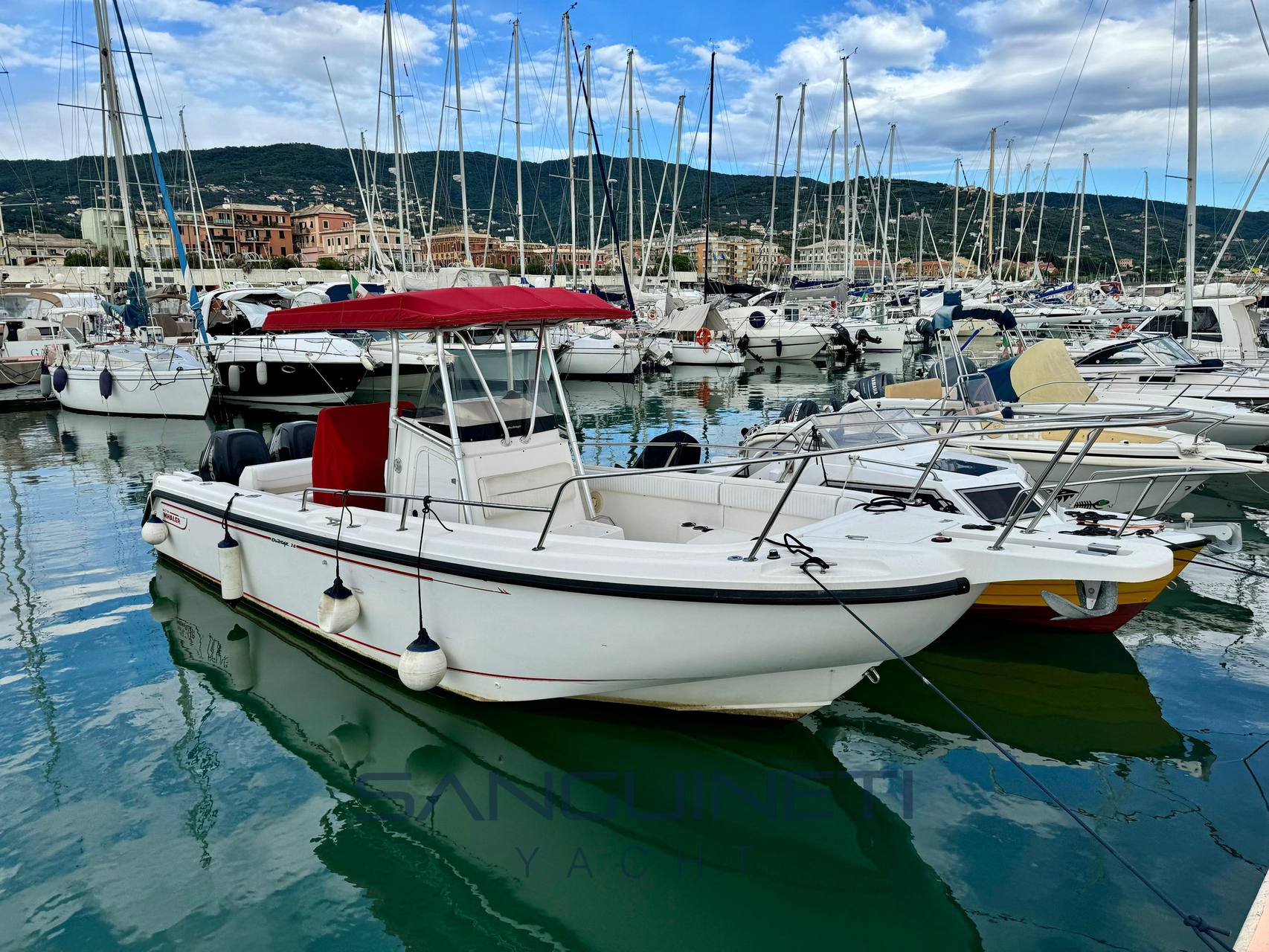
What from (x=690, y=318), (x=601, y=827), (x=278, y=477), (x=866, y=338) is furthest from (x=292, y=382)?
(x=866, y=338)

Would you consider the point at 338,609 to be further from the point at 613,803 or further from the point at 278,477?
the point at 278,477

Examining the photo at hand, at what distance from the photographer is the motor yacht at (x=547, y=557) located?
4305 mm

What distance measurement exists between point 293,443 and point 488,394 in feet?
10.2

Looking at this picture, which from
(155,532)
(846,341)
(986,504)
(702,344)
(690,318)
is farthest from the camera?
(846,341)

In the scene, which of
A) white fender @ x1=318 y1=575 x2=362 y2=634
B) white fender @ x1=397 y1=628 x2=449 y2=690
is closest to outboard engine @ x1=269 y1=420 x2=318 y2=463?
white fender @ x1=318 y1=575 x2=362 y2=634

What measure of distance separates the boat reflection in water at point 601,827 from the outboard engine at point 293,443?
2.73m

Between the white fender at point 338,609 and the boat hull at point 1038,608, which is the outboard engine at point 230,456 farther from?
the boat hull at point 1038,608

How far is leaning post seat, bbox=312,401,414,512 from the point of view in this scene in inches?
253

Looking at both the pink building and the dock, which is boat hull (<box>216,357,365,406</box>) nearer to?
the dock

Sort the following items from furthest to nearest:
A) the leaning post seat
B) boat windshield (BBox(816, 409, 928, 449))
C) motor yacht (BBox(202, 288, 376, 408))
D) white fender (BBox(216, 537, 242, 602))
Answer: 1. motor yacht (BBox(202, 288, 376, 408))
2. boat windshield (BBox(816, 409, 928, 449))
3. white fender (BBox(216, 537, 242, 602))
4. the leaning post seat

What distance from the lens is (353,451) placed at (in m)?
6.50

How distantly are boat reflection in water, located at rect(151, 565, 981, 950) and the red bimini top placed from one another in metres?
2.49

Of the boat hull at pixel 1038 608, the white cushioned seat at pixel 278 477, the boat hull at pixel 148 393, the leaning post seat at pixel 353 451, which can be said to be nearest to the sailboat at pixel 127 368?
the boat hull at pixel 148 393

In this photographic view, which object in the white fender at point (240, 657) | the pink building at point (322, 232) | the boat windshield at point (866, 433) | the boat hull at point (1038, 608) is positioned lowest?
the white fender at point (240, 657)
